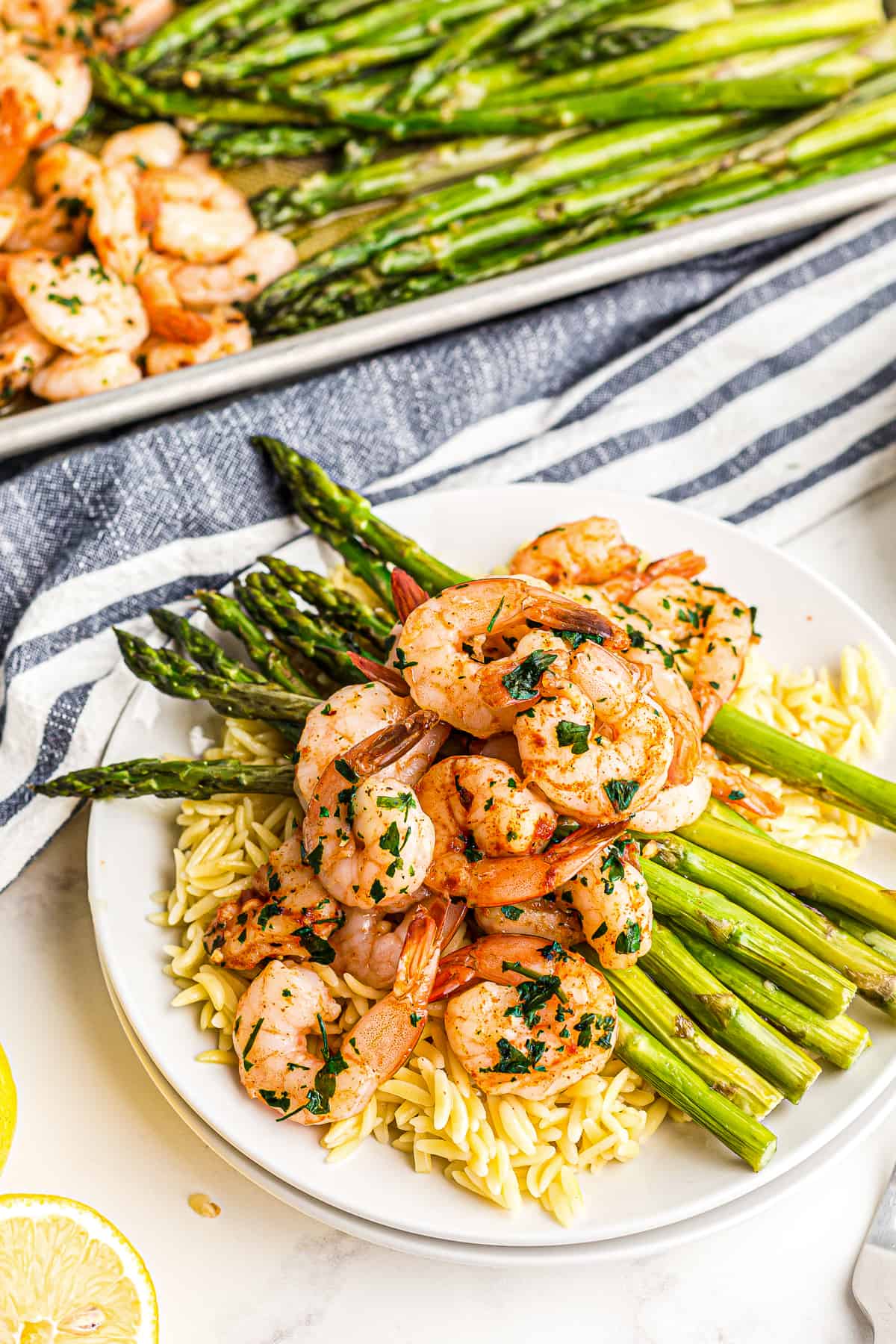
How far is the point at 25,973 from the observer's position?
3.97m

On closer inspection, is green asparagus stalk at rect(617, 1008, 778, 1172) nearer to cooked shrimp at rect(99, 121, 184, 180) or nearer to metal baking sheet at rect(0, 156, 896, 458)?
metal baking sheet at rect(0, 156, 896, 458)

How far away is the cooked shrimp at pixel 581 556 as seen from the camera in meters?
4.06

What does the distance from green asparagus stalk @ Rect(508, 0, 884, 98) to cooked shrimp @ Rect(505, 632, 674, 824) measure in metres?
3.47

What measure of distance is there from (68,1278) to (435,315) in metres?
3.52

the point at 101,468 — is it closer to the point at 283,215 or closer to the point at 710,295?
the point at 283,215

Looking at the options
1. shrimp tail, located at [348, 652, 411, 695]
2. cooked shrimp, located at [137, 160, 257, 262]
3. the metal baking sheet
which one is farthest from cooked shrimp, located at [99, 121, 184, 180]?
shrimp tail, located at [348, 652, 411, 695]

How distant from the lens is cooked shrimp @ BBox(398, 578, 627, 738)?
3.27 meters

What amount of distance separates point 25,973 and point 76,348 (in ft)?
7.77

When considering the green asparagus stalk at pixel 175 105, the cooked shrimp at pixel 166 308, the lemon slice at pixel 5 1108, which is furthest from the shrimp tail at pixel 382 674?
the green asparagus stalk at pixel 175 105

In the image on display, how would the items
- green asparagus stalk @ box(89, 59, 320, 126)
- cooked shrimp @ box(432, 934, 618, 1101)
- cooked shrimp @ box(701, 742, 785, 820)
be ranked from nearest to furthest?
cooked shrimp @ box(432, 934, 618, 1101) < cooked shrimp @ box(701, 742, 785, 820) < green asparagus stalk @ box(89, 59, 320, 126)

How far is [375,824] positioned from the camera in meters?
3.09

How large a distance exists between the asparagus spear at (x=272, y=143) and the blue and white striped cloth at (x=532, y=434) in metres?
1.21

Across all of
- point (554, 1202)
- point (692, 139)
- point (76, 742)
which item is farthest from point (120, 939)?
point (692, 139)

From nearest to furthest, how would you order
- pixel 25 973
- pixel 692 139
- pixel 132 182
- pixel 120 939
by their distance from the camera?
1. pixel 120 939
2. pixel 25 973
3. pixel 132 182
4. pixel 692 139
